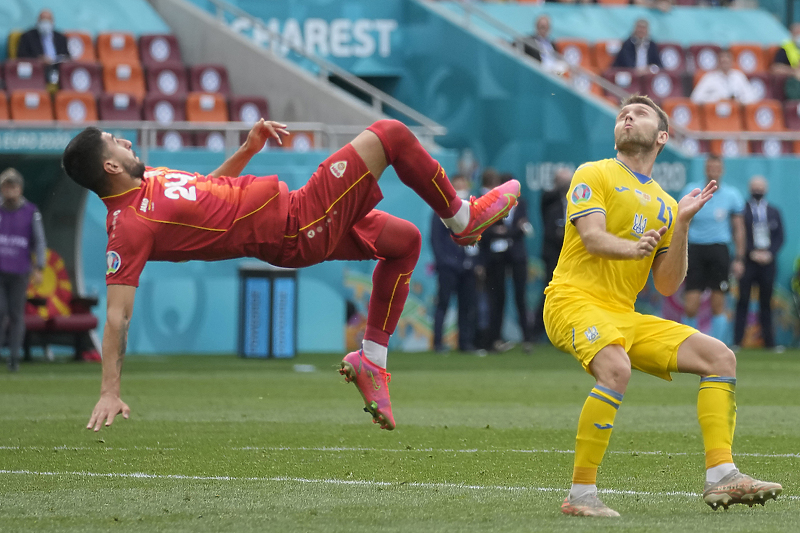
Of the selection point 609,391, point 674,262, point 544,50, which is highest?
point 544,50

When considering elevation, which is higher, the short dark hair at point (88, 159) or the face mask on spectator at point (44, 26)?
the face mask on spectator at point (44, 26)

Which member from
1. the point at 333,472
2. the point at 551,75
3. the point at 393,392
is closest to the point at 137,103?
the point at 551,75

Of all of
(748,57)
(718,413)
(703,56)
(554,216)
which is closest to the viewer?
(718,413)

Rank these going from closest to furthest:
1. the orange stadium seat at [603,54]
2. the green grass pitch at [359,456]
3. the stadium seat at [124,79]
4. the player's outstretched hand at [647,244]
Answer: the player's outstretched hand at [647,244] → the green grass pitch at [359,456] → the stadium seat at [124,79] → the orange stadium seat at [603,54]

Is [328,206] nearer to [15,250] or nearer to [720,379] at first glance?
[720,379]

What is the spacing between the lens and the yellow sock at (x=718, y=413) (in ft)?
18.8

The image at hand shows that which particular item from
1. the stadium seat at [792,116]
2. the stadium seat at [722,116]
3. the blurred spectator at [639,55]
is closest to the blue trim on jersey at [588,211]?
the stadium seat at [722,116]

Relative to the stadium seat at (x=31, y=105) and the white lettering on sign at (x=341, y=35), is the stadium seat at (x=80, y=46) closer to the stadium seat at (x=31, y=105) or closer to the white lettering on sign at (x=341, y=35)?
the stadium seat at (x=31, y=105)

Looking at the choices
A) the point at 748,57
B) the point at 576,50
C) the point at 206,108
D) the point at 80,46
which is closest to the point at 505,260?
the point at 206,108

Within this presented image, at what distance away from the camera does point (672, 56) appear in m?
23.0

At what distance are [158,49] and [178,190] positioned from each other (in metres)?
14.4

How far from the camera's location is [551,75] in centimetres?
1981

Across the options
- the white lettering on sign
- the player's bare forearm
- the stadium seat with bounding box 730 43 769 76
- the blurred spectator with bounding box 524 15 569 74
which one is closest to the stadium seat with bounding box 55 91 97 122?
the white lettering on sign

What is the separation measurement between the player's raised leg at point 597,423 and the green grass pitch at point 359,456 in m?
0.15
